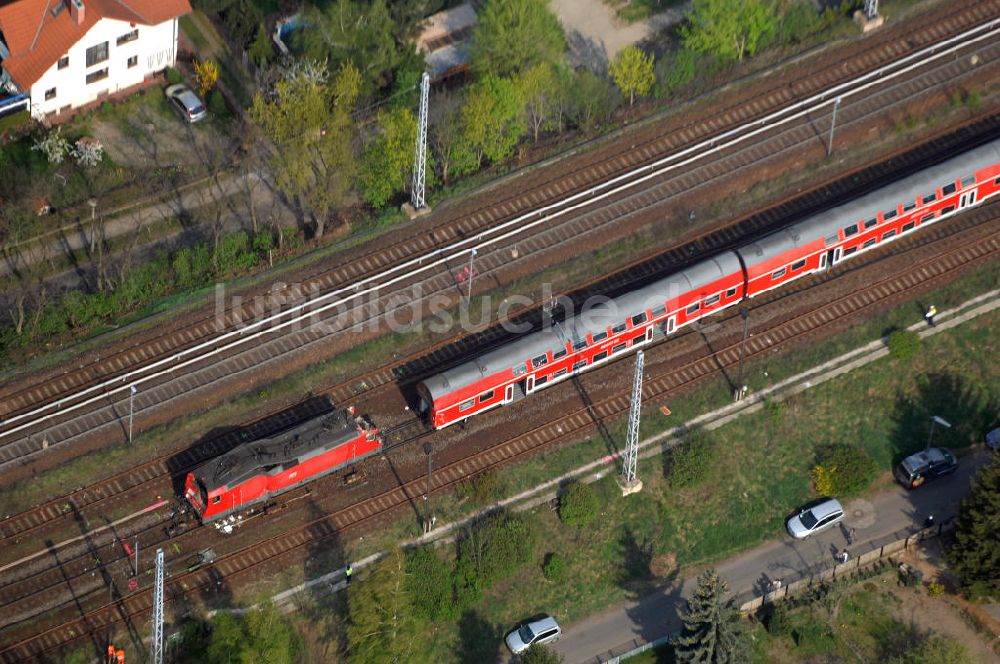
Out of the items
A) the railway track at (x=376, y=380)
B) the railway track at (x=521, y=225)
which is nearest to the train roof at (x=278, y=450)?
the railway track at (x=376, y=380)

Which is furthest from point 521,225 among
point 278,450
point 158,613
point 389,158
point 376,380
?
point 158,613

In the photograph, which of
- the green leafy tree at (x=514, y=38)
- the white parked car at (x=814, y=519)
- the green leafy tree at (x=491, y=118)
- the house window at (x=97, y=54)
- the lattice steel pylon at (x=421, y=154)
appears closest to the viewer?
the white parked car at (x=814, y=519)

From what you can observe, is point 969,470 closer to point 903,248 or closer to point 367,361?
point 903,248

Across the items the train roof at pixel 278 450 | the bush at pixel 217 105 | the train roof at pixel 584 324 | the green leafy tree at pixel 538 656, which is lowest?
the green leafy tree at pixel 538 656

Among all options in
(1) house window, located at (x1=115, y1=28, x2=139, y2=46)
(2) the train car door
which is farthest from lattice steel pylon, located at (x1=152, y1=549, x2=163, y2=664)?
(2) the train car door

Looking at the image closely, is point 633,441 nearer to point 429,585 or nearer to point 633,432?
point 633,432

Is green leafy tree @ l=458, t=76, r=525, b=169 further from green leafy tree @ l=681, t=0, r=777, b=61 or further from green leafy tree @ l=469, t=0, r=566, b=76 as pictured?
green leafy tree @ l=681, t=0, r=777, b=61

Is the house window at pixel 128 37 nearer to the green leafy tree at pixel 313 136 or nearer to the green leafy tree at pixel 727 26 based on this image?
the green leafy tree at pixel 313 136
